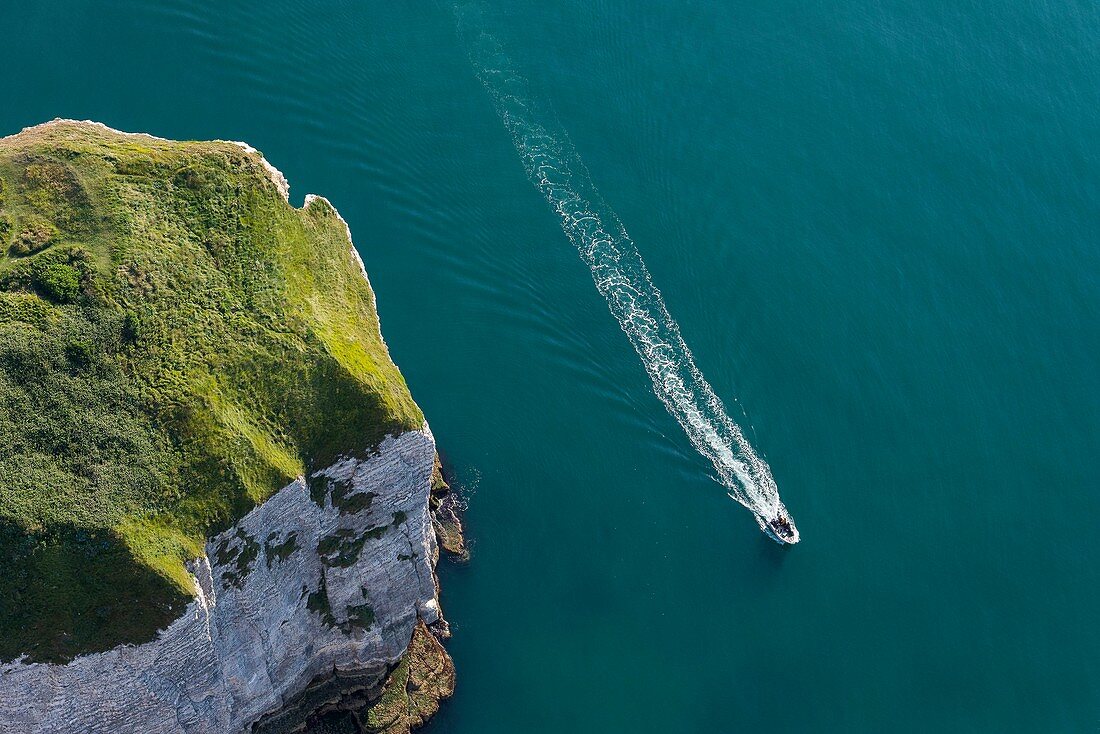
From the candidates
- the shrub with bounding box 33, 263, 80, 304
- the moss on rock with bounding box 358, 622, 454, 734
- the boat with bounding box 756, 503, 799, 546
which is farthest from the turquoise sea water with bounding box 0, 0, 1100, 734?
the shrub with bounding box 33, 263, 80, 304

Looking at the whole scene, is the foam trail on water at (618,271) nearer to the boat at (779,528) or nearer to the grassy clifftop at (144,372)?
the boat at (779,528)

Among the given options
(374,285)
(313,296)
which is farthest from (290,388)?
(374,285)

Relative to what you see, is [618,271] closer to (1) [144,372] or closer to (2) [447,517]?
(2) [447,517]

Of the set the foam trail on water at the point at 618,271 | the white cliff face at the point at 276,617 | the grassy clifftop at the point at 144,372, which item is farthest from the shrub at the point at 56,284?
the foam trail on water at the point at 618,271

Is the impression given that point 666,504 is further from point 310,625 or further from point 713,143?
point 713,143

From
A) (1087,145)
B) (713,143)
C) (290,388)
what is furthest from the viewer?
(1087,145)

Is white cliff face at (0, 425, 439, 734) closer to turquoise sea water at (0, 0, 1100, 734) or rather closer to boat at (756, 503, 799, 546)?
turquoise sea water at (0, 0, 1100, 734)
